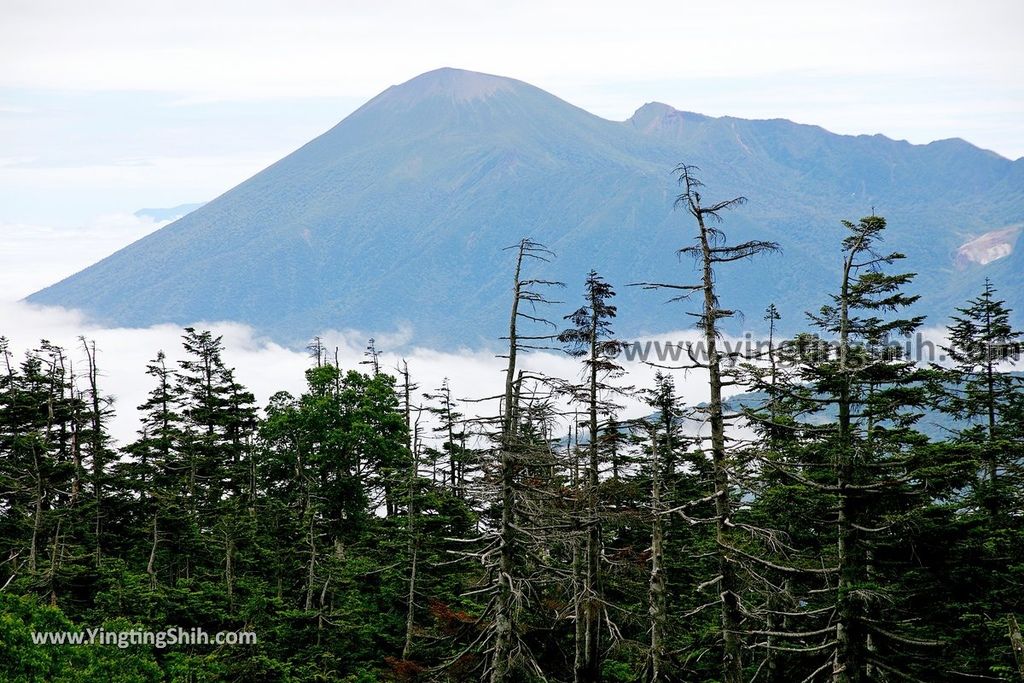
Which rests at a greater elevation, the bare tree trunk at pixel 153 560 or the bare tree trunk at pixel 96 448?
the bare tree trunk at pixel 96 448

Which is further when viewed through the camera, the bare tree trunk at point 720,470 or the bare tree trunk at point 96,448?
the bare tree trunk at point 96,448

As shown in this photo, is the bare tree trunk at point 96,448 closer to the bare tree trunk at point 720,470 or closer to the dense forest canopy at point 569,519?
the dense forest canopy at point 569,519

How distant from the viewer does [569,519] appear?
974 inches

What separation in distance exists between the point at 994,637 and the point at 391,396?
118 ft

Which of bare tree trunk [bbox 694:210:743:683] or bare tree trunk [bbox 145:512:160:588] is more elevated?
bare tree trunk [bbox 694:210:743:683]

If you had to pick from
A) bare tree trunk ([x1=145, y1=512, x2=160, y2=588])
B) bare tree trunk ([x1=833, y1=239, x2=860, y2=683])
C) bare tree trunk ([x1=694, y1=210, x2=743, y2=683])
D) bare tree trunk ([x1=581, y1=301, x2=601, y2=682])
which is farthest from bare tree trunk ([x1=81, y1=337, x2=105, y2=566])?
bare tree trunk ([x1=833, y1=239, x2=860, y2=683])

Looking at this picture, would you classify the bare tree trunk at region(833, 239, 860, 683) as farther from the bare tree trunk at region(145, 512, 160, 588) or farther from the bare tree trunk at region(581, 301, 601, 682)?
the bare tree trunk at region(145, 512, 160, 588)

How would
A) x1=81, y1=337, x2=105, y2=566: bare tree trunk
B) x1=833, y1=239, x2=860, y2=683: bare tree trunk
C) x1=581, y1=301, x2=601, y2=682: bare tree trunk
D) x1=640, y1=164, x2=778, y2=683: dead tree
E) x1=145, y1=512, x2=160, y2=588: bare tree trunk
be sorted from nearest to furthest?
x1=640, y1=164, x2=778, y2=683: dead tree → x1=833, y1=239, x2=860, y2=683: bare tree trunk → x1=581, y1=301, x2=601, y2=682: bare tree trunk → x1=145, y1=512, x2=160, y2=588: bare tree trunk → x1=81, y1=337, x2=105, y2=566: bare tree trunk

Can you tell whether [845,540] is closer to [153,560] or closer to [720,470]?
[720,470]

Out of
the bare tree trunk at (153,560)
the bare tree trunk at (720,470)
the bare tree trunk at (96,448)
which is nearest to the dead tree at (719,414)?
the bare tree trunk at (720,470)

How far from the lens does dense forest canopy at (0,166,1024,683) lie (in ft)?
66.4

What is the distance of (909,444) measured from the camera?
25422 millimetres

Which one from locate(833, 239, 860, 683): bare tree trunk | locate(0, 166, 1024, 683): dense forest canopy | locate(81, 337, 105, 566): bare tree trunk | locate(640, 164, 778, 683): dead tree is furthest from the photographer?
locate(81, 337, 105, 566): bare tree trunk

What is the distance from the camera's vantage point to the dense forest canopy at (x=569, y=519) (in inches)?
797
